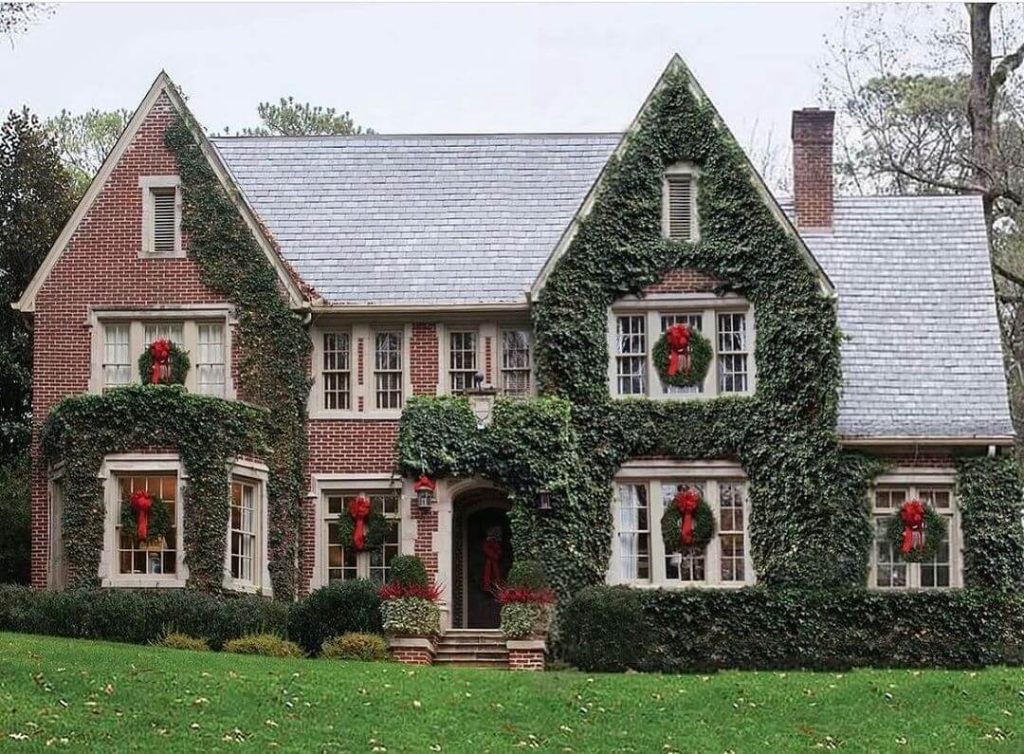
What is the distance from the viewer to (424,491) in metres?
36.3

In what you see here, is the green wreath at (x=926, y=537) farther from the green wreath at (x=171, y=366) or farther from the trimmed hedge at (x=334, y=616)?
the green wreath at (x=171, y=366)

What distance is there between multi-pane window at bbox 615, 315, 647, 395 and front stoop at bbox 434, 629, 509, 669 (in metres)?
4.85

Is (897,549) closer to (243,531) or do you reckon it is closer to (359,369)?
(359,369)

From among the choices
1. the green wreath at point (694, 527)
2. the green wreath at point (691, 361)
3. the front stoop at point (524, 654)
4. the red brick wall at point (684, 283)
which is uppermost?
the red brick wall at point (684, 283)

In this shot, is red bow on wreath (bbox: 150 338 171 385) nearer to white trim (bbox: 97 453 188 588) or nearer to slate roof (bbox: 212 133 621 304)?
white trim (bbox: 97 453 188 588)

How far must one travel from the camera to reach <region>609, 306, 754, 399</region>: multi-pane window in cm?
3719

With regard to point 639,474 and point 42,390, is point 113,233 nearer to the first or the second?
point 42,390

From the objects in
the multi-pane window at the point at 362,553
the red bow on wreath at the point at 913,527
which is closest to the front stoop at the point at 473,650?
the multi-pane window at the point at 362,553

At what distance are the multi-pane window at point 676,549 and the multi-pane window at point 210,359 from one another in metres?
6.98

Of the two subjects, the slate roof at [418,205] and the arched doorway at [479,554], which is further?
the slate roof at [418,205]

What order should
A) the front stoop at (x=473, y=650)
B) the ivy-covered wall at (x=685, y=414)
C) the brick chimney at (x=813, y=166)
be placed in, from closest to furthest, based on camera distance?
the front stoop at (x=473, y=650) → the ivy-covered wall at (x=685, y=414) → the brick chimney at (x=813, y=166)

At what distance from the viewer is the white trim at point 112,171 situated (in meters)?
38.0

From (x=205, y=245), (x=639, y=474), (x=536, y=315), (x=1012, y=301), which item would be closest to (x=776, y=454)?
(x=639, y=474)

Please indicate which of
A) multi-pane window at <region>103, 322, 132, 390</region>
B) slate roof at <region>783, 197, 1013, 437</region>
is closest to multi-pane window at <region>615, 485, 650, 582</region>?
slate roof at <region>783, 197, 1013, 437</region>
